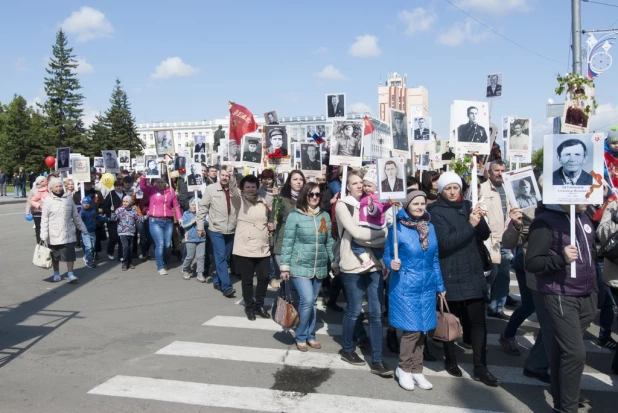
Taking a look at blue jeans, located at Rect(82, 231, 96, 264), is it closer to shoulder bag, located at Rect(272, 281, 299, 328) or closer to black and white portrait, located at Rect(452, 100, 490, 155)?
shoulder bag, located at Rect(272, 281, 299, 328)

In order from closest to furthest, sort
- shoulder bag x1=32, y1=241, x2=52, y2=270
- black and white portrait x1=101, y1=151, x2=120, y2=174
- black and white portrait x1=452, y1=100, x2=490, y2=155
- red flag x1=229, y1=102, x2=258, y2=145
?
black and white portrait x1=452, y1=100, x2=490, y2=155
shoulder bag x1=32, y1=241, x2=52, y2=270
red flag x1=229, y1=102, x2=258, y2=145
black and white portrait x1=101, y1=151, x2=120, y2=174

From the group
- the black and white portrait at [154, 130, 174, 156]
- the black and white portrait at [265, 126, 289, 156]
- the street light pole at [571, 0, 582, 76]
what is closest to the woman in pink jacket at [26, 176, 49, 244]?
the black and white portrait at [154, 130, 174, 156]

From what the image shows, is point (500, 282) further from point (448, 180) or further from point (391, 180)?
point (391, 180)

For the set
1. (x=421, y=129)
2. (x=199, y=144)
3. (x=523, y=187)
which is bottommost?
(x=523, y=187)

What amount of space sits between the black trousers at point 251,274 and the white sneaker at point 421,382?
2.82 metres

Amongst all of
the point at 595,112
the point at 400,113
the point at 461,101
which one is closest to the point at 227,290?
the point at 400,113

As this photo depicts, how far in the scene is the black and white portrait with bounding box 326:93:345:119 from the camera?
11984 mm

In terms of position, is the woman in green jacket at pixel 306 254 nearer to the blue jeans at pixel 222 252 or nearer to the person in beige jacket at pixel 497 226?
the person in beige jacket at pixel 497 226

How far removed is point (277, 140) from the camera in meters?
9.31

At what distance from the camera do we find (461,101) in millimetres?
6863

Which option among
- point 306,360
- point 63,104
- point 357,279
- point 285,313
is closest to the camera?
point 357,279

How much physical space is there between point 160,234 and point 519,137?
7.19 meters

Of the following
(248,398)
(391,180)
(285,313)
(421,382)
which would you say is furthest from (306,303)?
(391,180)

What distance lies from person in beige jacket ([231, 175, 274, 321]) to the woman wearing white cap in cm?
264
